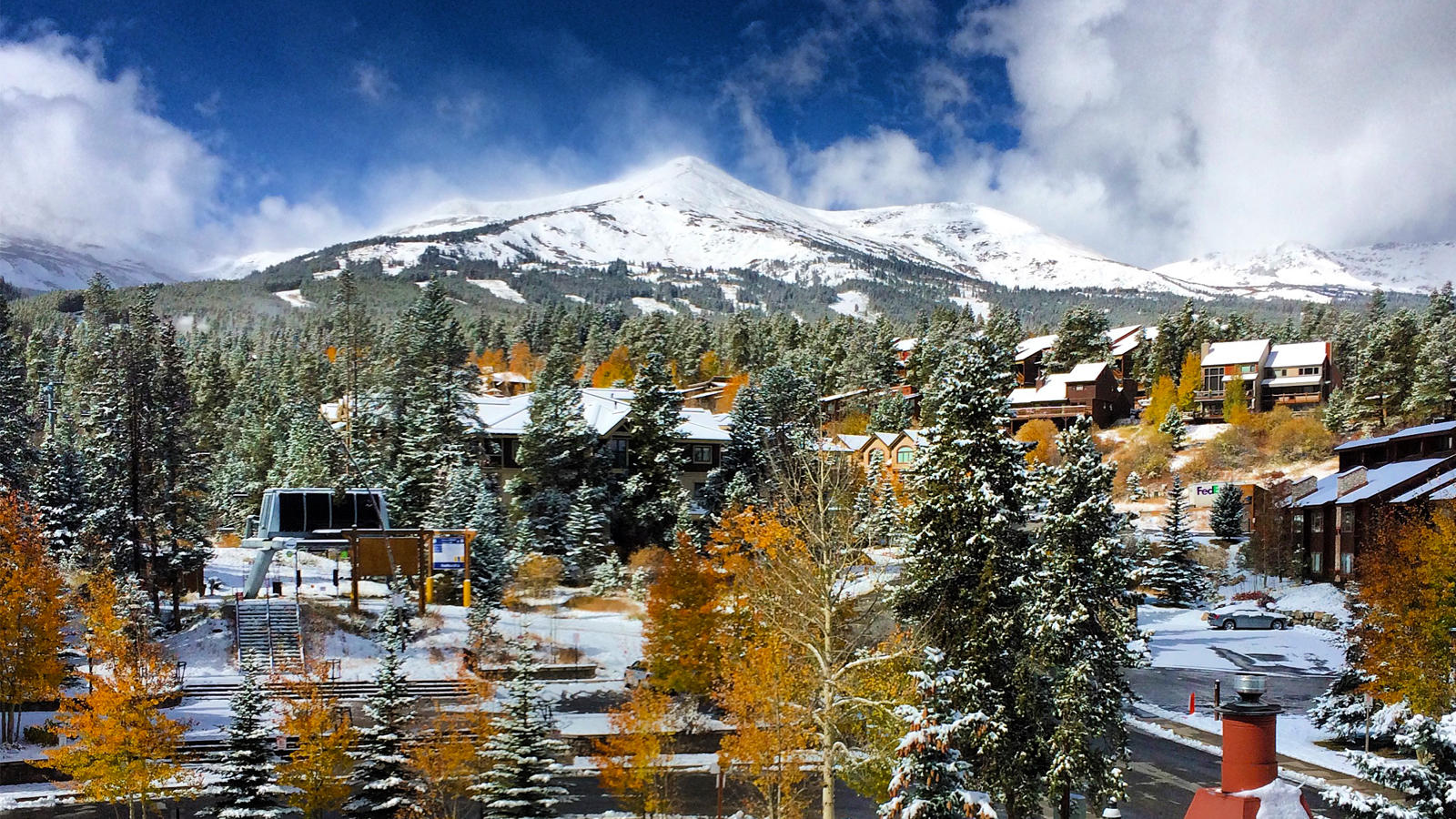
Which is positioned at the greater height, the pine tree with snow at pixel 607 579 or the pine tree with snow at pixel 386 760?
the pine tree with snow at pixel 386 760

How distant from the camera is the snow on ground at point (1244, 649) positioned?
42.2m

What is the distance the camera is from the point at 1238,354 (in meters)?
94.0

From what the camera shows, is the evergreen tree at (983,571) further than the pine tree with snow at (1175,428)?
No

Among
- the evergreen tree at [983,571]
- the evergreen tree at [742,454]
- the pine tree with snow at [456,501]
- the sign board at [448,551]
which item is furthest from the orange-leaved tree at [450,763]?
the evergreen tree at [742,454]

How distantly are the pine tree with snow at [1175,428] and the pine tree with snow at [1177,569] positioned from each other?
25.9 metres

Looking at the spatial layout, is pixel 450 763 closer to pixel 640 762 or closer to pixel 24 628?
pixel 640 762

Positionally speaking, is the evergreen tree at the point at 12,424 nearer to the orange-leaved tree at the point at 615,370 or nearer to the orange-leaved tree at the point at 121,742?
the orange-leaved tree at the point at 121,742

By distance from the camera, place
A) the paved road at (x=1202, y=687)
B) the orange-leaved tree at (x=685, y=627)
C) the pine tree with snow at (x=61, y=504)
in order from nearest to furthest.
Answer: the orange-leaved tree at (x=685, y=627) < the paved road at (x=1202, y=687) < the pine tree with snow at (x=61, y=504)

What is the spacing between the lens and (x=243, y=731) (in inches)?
819

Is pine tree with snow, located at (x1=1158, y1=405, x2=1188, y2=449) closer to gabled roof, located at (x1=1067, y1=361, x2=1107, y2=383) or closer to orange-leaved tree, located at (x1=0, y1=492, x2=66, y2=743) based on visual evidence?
gabled roof, located at (x1=1067, y1=361, x2=1107, y2=383)

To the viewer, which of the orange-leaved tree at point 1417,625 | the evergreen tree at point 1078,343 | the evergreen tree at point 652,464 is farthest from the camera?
the evergreen tree at point 1078,343

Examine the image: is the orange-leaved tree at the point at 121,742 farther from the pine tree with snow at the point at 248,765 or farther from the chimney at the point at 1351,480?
the chimney at the point at 1351,480

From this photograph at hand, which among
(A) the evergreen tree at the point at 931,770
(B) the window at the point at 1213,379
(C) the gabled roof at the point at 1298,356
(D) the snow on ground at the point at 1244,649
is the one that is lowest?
(D) the snow on ground at the point at 1244,649

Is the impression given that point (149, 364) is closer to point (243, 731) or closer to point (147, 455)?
point (147, 455)
